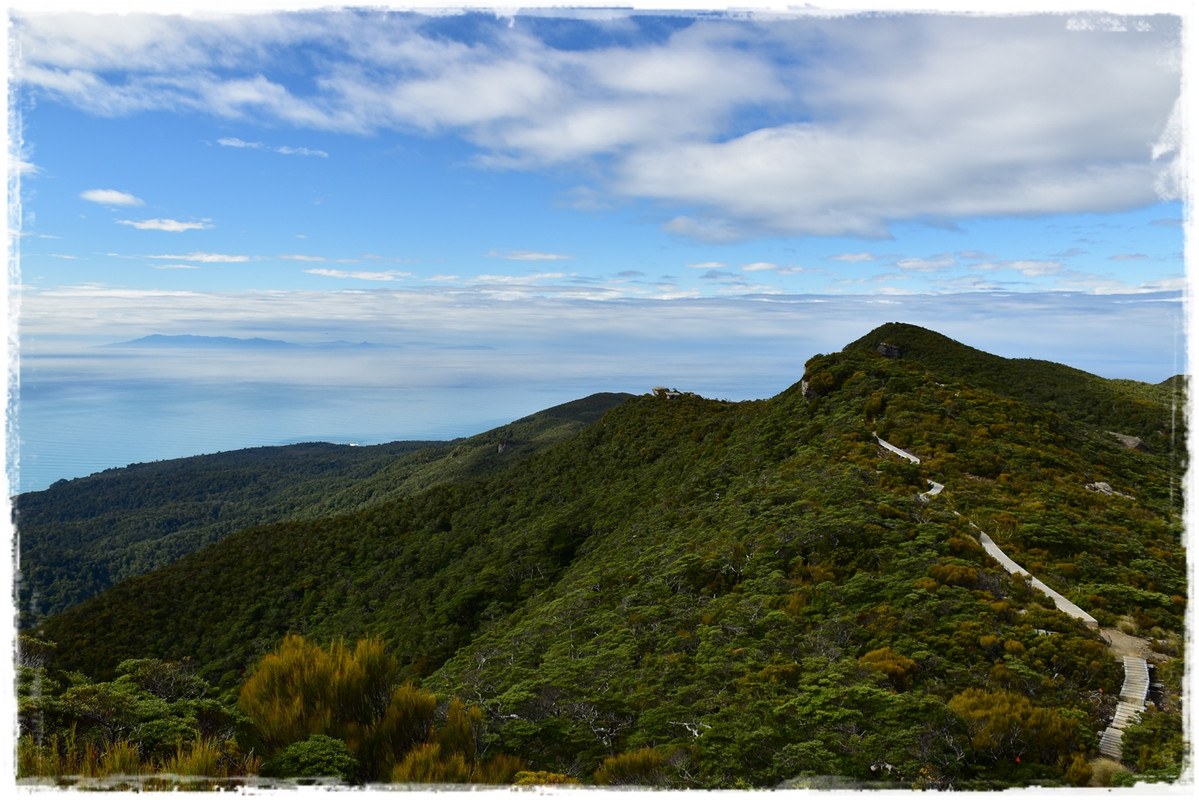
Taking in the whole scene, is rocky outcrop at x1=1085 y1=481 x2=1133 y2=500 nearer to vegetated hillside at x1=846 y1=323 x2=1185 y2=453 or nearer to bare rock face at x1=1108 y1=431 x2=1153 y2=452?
bare rock face at x1=1108 y1=431 x2=1153 y2=452

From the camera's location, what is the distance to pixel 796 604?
17.5m

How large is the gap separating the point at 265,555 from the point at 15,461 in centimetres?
6121

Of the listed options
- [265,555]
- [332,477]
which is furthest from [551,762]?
[332,477]

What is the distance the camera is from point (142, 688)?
1010 centimetres

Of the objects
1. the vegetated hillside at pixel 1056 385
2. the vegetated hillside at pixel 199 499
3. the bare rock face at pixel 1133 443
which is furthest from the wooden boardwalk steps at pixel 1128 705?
the vegetated hillside at pixel 199 499

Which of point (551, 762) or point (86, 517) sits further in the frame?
Answer: point (86, 517)

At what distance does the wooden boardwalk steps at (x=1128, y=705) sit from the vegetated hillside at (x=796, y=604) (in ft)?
Answer: 0.72

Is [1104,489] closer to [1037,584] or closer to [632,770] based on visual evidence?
[1037,584]

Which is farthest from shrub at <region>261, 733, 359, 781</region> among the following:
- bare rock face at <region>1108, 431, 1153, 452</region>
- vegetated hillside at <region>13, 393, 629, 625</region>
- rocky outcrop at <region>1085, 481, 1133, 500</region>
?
vegetated hillside at <region>13, 393, 629, 625</region>

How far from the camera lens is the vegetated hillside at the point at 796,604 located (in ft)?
36.4

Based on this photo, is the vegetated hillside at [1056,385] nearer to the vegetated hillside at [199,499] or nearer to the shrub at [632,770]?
the shrub at [632,770]

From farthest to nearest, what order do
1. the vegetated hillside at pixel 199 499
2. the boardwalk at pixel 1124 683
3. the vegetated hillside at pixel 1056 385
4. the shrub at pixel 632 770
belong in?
1. the vegetated hillside at pixel 199 499
2. the vegetated hillside at pixel 1056 385
3. the boardwalk at pixel 1124 683
4. the shrub at pixel 632 770

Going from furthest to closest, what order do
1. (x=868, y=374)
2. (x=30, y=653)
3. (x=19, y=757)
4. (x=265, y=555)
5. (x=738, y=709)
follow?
(x=265, y=555), (x=868, y=374), (x=738, y=709), (x=30, y=653), (x=19, y=757)

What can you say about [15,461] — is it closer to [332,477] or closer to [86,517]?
→ [332,477]
